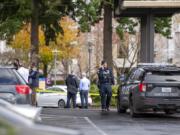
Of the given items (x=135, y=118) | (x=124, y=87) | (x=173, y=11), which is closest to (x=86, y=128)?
(x=135, y=118)

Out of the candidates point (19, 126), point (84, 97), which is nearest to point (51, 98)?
point (84, 97)

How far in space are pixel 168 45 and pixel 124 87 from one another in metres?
53.7

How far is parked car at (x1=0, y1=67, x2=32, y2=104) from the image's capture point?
14.8 meters

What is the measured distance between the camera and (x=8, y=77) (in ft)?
49.6

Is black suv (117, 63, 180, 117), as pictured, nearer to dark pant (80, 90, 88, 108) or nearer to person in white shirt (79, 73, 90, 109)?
dark pant (80, 90, 88, 108)

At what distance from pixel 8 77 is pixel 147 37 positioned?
46.0 feet

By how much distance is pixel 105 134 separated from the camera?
14195mm

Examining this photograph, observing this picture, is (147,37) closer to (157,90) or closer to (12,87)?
(157,90)

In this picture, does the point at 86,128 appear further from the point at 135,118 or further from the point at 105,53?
the point at 105,53

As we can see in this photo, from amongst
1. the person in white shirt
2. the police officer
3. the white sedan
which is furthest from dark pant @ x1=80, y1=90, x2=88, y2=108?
the white sedan

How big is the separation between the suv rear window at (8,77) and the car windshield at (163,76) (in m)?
5.22

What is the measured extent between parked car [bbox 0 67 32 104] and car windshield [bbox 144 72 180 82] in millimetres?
5073

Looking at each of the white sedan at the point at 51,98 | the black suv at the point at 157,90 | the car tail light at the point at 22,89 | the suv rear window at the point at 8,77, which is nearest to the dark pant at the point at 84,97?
the white sedan at the point at 51,98

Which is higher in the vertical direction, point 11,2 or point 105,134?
point 11,2
